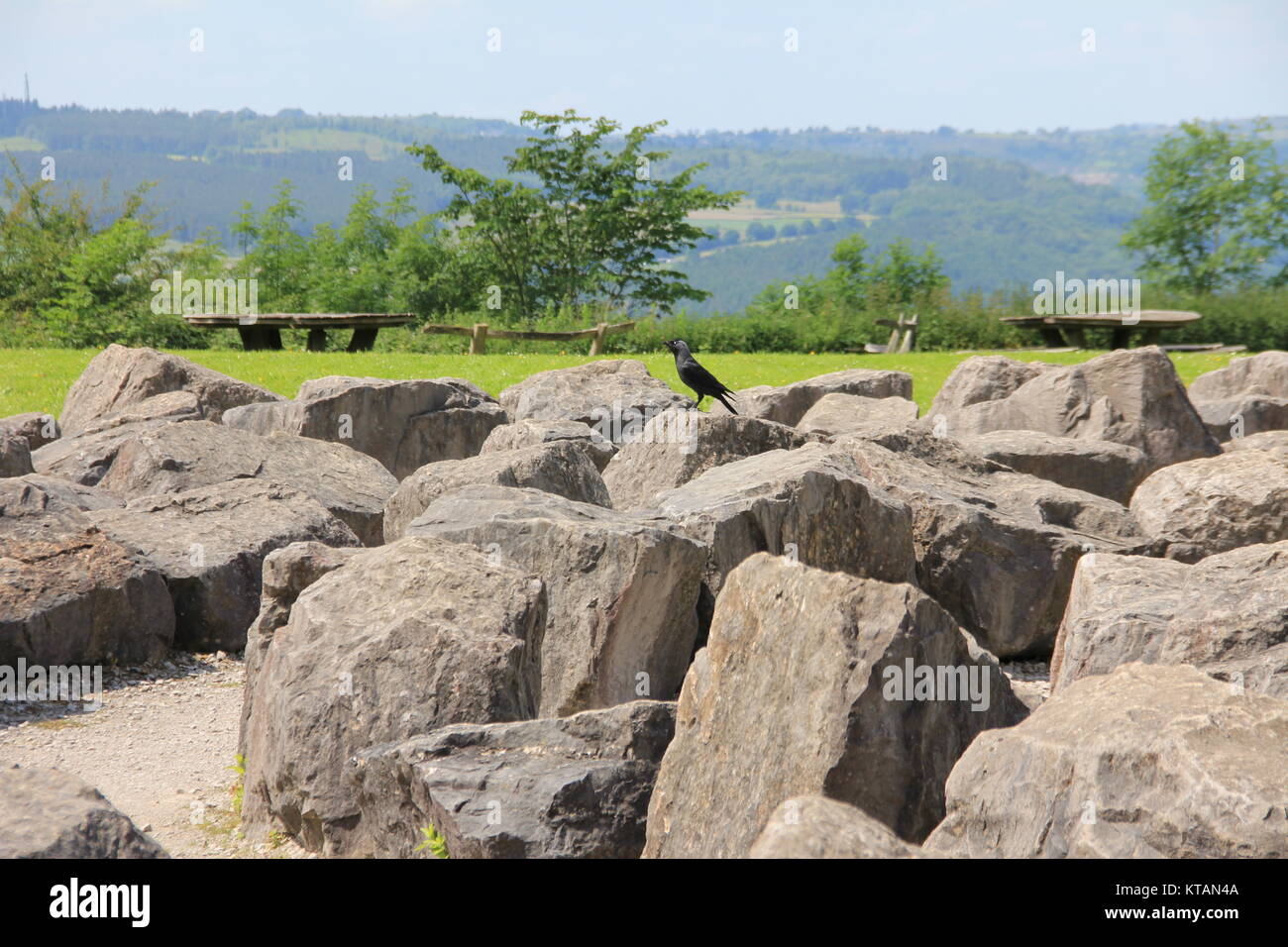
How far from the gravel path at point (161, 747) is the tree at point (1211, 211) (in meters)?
45.9

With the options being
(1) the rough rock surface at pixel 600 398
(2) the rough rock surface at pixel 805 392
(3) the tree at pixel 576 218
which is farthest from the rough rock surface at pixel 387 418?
(3) the tree at pixel 576 218

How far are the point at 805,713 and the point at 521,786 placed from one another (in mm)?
1175

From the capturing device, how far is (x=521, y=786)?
15.0 ft

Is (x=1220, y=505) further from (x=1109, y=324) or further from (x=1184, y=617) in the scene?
(x=1109, y=324)

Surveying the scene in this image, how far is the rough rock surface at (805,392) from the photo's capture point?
13711 mm

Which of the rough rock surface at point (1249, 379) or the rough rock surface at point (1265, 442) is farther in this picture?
the rough rock surface at point (1249, 379)

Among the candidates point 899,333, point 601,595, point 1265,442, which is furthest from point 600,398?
point 899,333

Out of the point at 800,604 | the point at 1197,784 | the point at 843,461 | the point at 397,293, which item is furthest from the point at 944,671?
the point at 397,293

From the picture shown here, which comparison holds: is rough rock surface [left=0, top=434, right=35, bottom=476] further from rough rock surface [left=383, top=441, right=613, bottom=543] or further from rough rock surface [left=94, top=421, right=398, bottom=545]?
rough rock surface [left=383, top=441, right=613, bottom=543]

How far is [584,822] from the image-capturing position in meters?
4.58

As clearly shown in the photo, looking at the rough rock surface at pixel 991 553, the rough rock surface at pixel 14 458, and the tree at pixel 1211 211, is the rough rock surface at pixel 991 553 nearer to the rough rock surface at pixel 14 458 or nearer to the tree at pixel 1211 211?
the rough rock surface at pixel 14 458

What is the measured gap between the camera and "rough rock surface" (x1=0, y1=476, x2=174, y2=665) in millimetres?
7371

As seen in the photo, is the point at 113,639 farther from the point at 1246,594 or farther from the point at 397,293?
the point at 397,293

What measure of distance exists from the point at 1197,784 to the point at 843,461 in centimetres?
438
